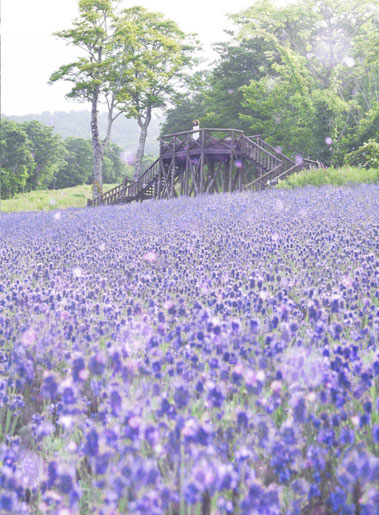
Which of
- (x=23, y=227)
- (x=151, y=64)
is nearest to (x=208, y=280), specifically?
(x=23, y=227)

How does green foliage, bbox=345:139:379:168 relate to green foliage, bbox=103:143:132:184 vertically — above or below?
below

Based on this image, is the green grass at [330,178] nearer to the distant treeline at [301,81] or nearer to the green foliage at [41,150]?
the distant treeline at [301,81]

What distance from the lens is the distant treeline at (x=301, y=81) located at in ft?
80.0

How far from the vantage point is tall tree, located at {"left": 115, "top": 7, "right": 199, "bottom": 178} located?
29828 millimetres

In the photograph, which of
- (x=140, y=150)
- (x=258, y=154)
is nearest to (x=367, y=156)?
(x=258, y=154)

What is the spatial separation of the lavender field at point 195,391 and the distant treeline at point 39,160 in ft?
211

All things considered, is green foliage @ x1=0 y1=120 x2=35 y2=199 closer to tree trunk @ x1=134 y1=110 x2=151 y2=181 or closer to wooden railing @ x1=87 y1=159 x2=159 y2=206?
tree trunk @ x1=134 y1=110 x2=151 y2=181

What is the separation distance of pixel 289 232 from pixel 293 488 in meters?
4.33

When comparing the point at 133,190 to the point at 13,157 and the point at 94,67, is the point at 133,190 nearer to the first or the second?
the point at 94,67

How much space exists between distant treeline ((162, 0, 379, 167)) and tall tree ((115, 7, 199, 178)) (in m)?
1.99

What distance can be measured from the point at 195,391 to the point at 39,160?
7737 cm

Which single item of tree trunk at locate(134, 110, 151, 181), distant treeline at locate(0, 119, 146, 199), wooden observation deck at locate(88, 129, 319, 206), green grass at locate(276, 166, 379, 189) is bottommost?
green grass at locate(276, 166, 379, 189)

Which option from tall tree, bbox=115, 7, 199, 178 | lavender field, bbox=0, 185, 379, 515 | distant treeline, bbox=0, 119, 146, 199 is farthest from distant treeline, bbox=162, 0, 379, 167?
distant treeline, bbox=0, 119, 146, 199

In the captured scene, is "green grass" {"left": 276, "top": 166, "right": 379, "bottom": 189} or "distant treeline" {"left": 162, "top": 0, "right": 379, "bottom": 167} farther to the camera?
"distant treeline" {"left": 162, "top": 0, "right": 379, "bottom": 167}
